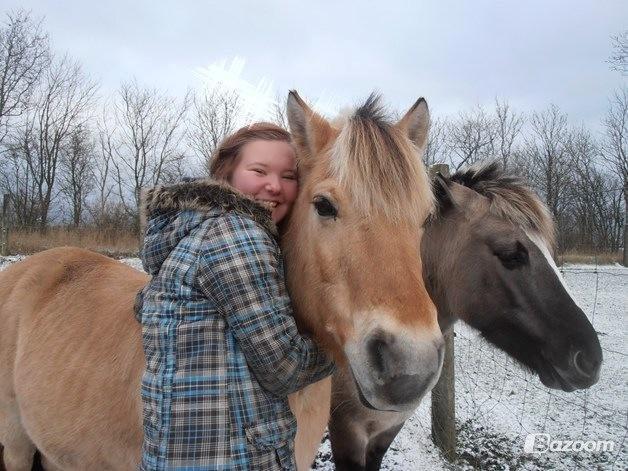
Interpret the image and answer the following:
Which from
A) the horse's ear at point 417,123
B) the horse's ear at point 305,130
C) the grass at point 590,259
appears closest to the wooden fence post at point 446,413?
the horse's ear at point 417,123

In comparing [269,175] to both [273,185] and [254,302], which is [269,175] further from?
[254,302]

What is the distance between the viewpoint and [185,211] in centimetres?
165

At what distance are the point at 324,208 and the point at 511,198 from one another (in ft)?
6.62

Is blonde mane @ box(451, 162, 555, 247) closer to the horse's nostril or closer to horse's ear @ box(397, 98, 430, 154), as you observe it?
Result: horse's ear @ box(397, 98, 430, 154)

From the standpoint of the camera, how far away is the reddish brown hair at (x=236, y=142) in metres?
1.96

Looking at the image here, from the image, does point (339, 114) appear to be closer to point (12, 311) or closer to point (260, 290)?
point (260, 290)

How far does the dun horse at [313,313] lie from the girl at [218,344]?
20 cm

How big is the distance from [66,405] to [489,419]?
185 inches

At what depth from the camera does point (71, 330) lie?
260 cm

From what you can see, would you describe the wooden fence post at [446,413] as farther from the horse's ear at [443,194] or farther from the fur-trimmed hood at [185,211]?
the fur-trimmed hood at [185,211]

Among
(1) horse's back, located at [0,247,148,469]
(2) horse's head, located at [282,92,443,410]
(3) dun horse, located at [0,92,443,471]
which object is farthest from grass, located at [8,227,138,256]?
(2) horse's head, located at [282,92,443,410]

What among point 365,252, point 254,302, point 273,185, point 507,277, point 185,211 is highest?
point 273,185

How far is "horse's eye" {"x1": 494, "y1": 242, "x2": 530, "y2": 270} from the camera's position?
9.30 feet

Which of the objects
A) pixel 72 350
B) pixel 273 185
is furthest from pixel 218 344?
pixel 72 350
